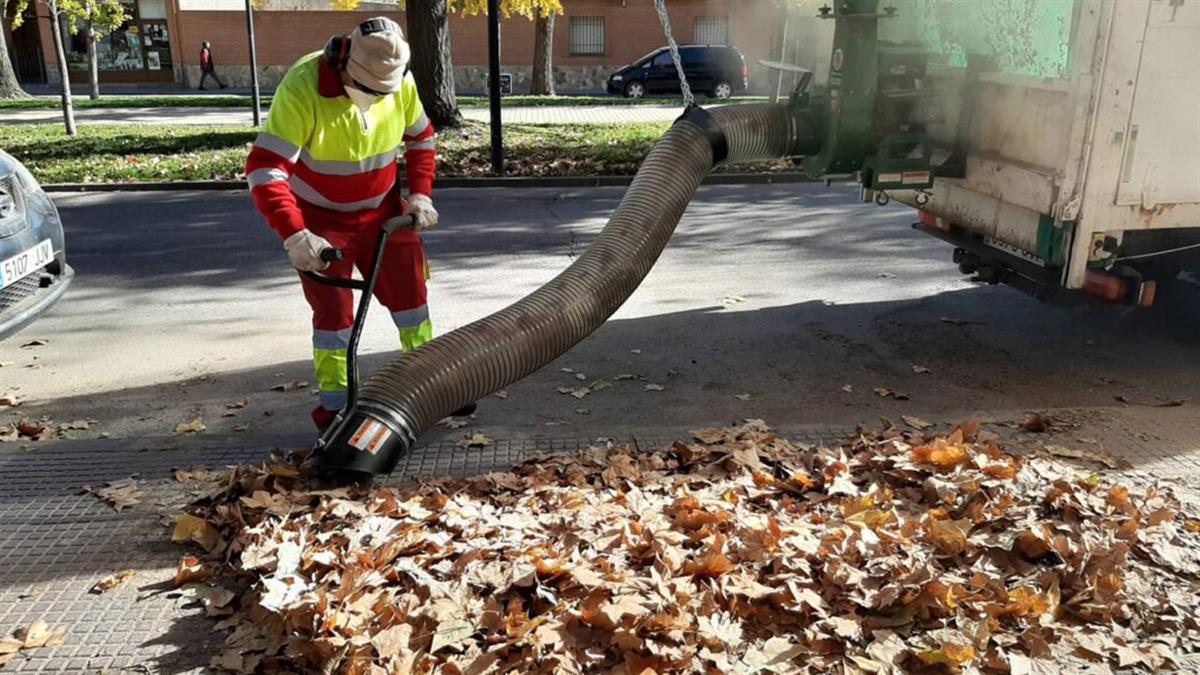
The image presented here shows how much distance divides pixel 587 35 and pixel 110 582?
3562 cm

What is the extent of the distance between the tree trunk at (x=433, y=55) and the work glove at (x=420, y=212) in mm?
9874

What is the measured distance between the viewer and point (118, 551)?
374 cm

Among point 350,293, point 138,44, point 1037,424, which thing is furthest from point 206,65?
point 1037,424

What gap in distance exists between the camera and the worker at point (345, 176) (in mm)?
4297

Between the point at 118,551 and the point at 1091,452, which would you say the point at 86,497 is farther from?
the point at 1091,452

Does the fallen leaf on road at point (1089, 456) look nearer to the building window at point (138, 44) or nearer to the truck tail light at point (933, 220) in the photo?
the truck tail light at point (933, 220)

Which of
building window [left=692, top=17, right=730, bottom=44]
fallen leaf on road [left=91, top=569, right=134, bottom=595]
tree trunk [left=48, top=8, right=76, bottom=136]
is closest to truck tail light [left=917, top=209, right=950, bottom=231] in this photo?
fallen leaf on road [left=91, top=569, right=134, bottom=595]

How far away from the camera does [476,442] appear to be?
4.83 meters

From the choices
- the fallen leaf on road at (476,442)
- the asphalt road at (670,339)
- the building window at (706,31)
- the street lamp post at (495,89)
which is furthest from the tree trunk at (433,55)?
the building window at (706,31)

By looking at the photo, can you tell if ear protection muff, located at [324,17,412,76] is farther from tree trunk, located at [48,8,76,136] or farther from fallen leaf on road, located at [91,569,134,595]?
tree trunk, located at [48,8,76,136]

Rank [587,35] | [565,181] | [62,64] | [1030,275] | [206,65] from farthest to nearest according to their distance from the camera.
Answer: [587,35] → [206,65] → [62,64] → [565,181] → [1030,275]

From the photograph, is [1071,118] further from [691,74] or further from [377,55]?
[691,74]

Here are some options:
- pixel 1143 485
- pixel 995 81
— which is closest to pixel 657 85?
pixel 995 81

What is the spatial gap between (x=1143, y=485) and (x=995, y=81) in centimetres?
255
